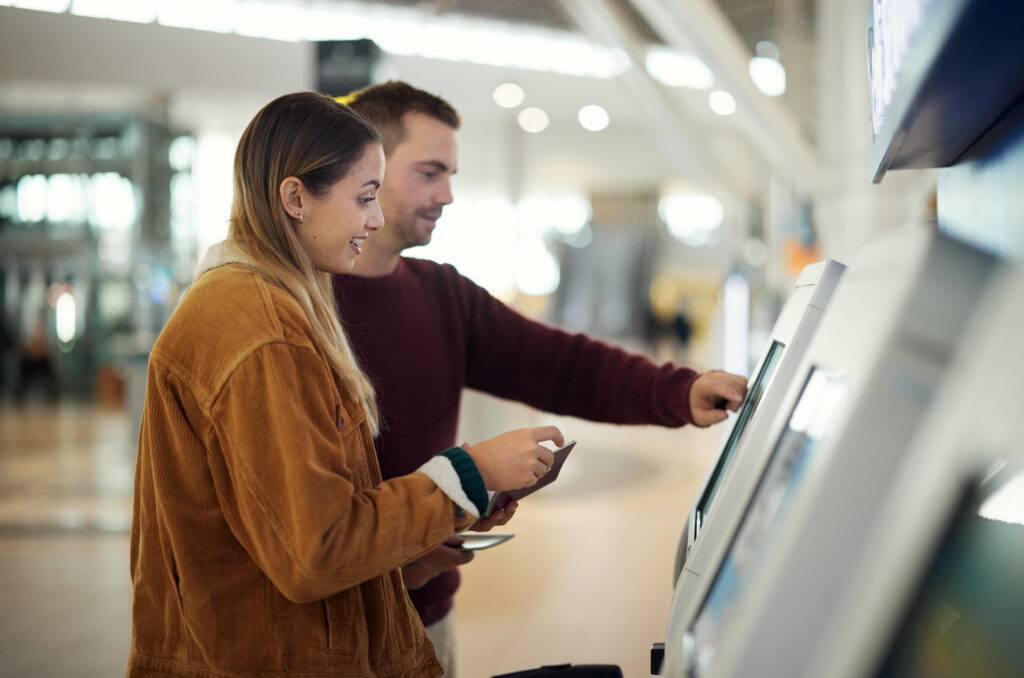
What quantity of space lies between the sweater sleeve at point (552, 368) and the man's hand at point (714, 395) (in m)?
0.12

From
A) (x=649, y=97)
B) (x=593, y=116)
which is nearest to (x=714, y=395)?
(x=649, y=97)

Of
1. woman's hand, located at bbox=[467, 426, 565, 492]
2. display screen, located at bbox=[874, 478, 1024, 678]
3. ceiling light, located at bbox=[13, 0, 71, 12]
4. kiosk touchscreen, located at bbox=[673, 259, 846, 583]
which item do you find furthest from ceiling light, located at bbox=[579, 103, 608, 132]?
display screen, located at bbox=[874, 478, 1024, 678]

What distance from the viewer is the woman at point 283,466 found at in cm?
105

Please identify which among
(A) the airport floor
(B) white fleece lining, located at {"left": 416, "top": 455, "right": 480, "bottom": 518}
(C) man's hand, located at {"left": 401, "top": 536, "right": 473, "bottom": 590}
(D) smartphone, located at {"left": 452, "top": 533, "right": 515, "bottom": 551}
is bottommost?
(A) the airport floor

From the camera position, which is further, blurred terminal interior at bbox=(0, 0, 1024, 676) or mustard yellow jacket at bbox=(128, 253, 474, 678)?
blurred terminal interior at bbox=(0, 0, 1024, 676)

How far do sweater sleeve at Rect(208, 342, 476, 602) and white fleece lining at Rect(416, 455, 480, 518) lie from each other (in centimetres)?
2

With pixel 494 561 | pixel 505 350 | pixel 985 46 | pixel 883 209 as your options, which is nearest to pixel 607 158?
pixel 883 209

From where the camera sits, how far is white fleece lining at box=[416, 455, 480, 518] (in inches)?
44.7

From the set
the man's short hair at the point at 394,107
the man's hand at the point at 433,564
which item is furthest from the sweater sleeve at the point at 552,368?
the man's hand at the point at 433,564

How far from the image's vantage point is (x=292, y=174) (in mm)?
1219

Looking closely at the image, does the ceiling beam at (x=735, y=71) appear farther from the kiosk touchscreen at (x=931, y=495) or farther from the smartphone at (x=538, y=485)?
the kiosk touchscreen at (x=931, y=495)

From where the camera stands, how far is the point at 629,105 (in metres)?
17.5

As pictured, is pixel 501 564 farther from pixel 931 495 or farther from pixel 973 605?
pixel 931 495

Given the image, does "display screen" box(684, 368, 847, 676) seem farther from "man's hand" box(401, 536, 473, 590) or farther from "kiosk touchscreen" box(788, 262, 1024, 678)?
"man's hand" box(401, 536, 473, 590)
